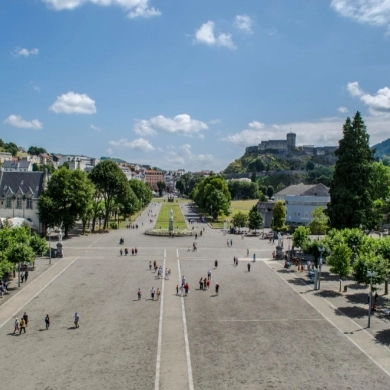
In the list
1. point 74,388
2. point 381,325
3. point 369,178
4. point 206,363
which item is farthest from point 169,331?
point 369,178

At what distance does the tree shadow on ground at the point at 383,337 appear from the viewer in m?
25.1

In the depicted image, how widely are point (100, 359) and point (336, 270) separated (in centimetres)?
2272

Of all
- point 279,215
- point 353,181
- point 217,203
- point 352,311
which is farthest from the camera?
point 217,203

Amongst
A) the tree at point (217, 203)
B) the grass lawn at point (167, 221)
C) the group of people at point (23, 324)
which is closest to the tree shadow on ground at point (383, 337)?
the group of people at point (23, 324)

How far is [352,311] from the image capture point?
3108cm

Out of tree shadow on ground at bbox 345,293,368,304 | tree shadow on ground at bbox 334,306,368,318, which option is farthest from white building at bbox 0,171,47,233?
tree shadow on ground at bbox 334,306,368,318

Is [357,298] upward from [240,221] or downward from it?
downward

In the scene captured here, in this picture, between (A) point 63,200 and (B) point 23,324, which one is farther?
(A) point 63,200

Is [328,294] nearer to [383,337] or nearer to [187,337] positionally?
[383,337]

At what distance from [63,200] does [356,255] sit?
44.0 m

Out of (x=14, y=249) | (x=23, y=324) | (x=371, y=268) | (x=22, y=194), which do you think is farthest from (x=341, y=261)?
(x=22, y=194)

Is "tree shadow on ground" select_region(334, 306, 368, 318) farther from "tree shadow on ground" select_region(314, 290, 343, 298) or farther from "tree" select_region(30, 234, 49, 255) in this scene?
"tree" select_region(30, 234, 49, 255)

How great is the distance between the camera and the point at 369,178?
52.0 meters

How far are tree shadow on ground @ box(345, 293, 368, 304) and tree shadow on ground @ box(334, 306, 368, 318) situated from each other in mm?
2020
